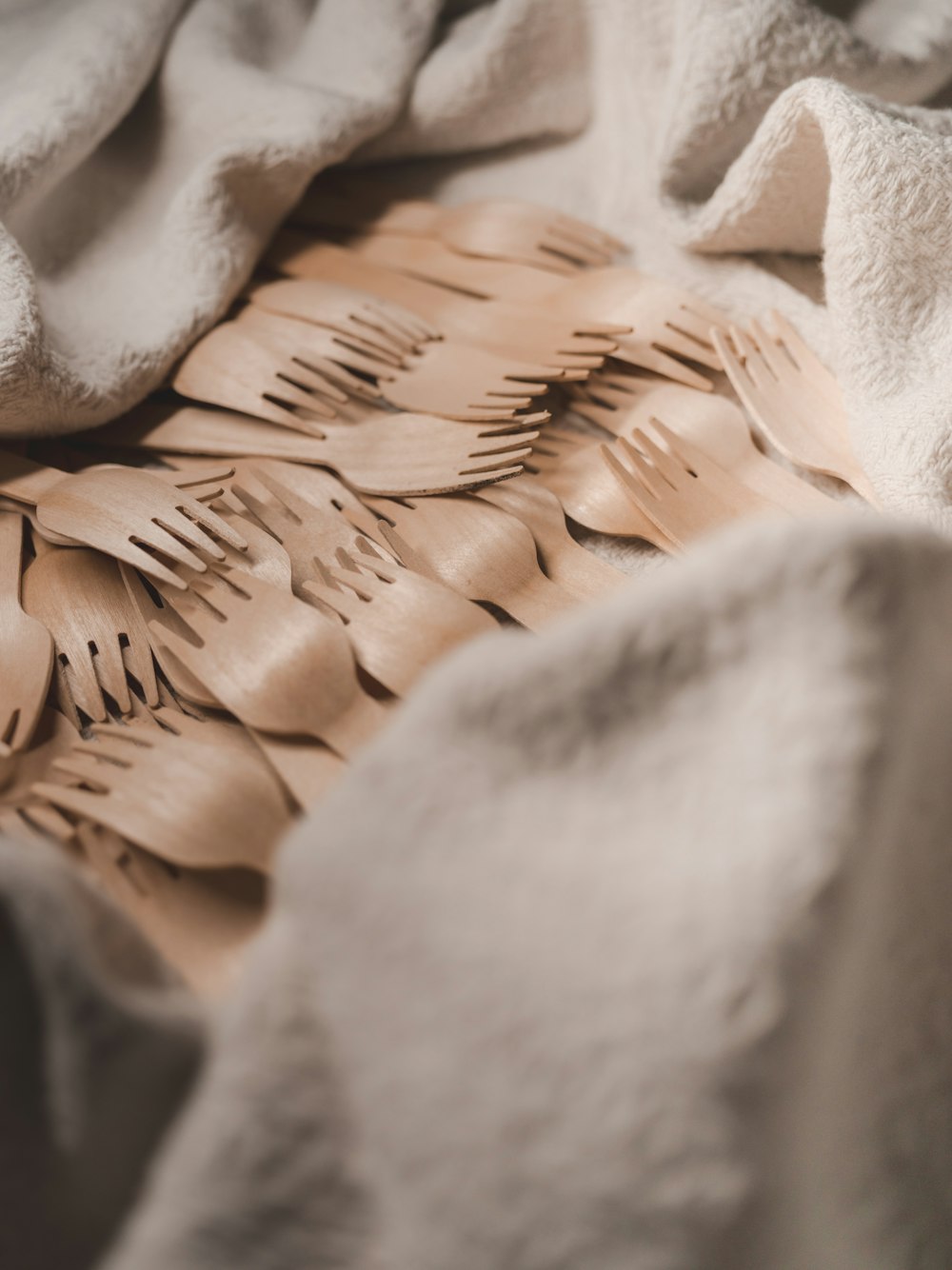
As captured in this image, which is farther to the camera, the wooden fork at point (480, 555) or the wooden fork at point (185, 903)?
the wooden fork at point (480, 555)

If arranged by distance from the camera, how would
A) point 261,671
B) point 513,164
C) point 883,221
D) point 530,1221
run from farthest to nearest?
point 513,164 → point 883,221 → point 261,671 → point 530,1221

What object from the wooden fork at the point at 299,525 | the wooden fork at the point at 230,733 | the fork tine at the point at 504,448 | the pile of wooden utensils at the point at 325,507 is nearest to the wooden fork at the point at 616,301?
the pile of wooden utensils at the point at 325,507

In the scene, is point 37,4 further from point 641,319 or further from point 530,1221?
point 530,1221

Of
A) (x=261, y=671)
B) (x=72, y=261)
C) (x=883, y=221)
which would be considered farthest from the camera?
(x=72, y=261)

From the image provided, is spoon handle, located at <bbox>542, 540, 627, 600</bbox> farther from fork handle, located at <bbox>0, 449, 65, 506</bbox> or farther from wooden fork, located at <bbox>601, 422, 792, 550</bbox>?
fork handle, located at <bbox>0, 449, 65, 506</bbox>

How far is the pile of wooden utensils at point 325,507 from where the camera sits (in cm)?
41

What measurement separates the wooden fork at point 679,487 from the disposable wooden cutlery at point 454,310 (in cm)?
7

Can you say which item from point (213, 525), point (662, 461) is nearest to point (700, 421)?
point (662, 461)

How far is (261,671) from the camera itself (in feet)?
1.47

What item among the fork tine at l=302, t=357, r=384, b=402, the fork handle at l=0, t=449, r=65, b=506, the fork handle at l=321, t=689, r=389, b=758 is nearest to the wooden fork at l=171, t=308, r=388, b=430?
the fork tine at l=302, t=357, r=384, b=402

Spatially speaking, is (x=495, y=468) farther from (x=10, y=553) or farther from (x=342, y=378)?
(x=10, y=553)

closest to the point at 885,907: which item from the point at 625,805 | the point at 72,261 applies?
the point at 625,805

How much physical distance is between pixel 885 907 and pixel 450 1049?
0.51 ft

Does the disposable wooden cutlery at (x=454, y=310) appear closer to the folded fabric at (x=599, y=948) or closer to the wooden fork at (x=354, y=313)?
the wooden fork at (x=354, y=313)
